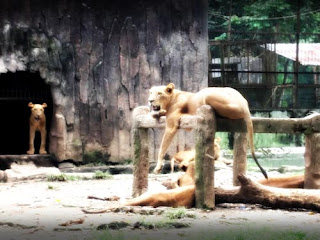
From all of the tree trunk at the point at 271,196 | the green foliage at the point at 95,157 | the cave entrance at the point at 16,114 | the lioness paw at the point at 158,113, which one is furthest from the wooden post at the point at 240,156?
the cave entrance at the point at 16,114

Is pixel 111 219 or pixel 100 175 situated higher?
pixel 111 219

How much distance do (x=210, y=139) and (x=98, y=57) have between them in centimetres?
527

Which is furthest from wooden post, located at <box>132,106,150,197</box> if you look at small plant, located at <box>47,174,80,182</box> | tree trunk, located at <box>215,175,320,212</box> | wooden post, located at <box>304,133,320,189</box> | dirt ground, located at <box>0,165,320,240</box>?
small plant, located at <box>47,174,80,182</box>

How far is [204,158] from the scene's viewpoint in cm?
728

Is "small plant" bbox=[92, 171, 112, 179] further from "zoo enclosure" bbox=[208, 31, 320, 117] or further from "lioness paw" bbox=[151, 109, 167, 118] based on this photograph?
"zoo enclosure" bbox=[208, 31, 320, 117]

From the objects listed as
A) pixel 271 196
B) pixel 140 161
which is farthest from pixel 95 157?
pixel 271 196

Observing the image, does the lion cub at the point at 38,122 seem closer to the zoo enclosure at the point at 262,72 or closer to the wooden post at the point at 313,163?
the zoo enclosure at the point at 262,72

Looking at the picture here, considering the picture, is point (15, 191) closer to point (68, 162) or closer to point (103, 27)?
point (68, 162)

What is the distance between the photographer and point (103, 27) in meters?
12.1

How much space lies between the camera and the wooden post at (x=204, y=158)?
7.25 metres

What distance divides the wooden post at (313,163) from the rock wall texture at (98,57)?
4.85 metres

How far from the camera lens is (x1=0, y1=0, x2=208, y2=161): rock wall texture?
11.7 m

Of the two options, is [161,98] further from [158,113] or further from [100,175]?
[100,175]

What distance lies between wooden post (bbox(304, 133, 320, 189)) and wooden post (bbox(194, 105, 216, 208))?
4.18 feet
